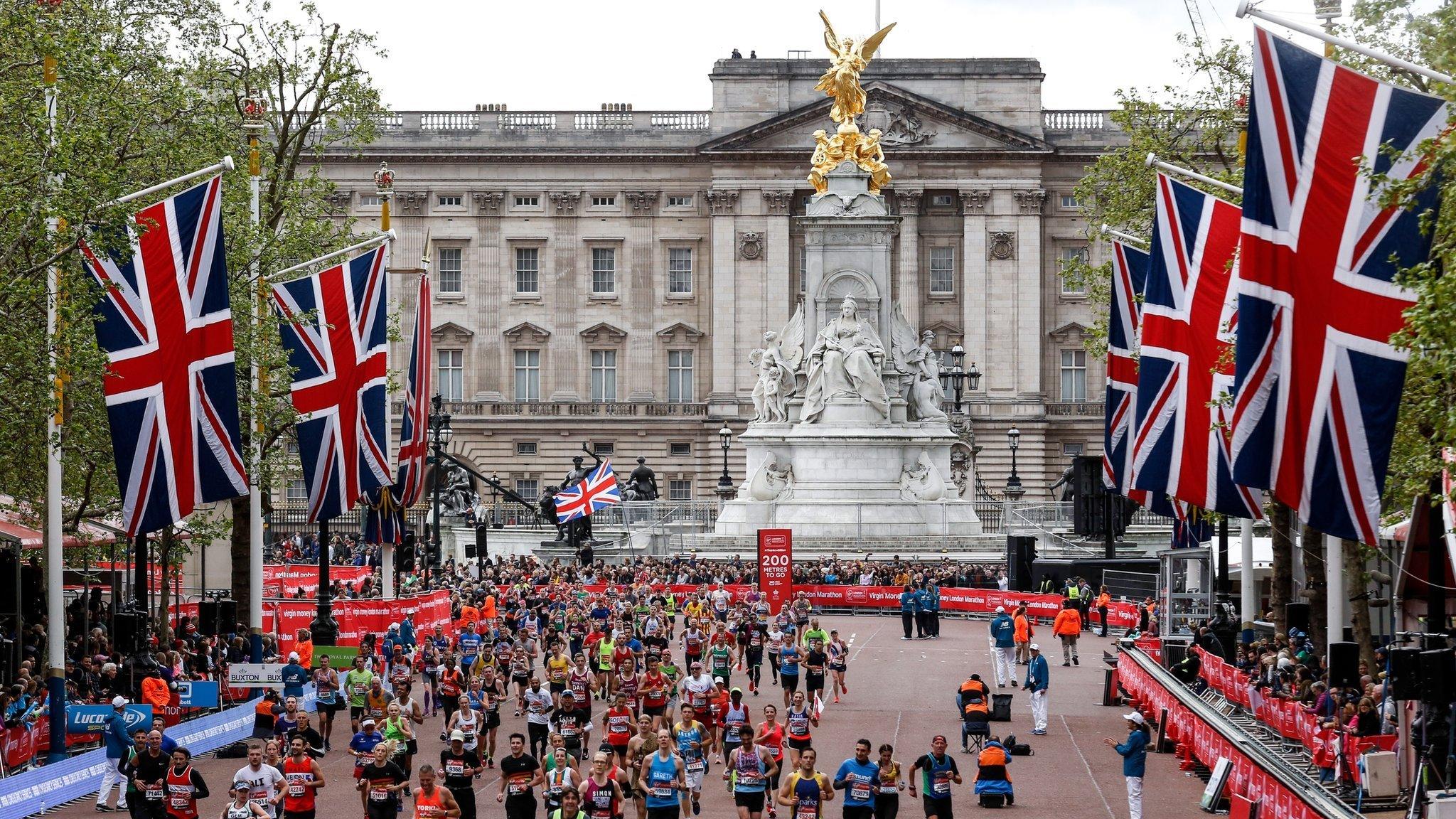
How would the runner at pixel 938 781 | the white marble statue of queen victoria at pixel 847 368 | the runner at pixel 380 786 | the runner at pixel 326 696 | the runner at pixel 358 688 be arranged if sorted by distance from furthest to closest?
the white marble statue of queen victoria at pixel 847 368 < the runner at pixel 326 696 < the runner at pixel 358 688 < the runner at pixel 938 781 < the runner at pixel 380 786

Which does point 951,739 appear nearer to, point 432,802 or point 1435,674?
point 432,802

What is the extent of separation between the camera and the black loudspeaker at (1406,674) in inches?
717

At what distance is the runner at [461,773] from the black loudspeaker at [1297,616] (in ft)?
53.8

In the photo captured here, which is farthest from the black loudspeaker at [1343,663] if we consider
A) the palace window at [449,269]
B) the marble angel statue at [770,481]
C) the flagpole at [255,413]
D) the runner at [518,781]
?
the palace window at [449,269]

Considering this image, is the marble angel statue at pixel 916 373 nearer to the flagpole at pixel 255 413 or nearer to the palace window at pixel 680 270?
the palace window at pixel 680 270

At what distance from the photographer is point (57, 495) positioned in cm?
2547

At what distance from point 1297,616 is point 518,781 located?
1657 centimetres

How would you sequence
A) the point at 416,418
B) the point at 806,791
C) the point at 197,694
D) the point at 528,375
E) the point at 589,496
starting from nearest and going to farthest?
1. the point at 806,791
2. the point at 197,694
3. the point at 416,418
4. the point at 589,496
5. the point at 528,375

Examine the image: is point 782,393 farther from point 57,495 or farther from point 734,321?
point 57,495

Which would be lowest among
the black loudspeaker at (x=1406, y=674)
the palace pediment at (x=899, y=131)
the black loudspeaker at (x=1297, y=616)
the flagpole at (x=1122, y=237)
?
the black loudspeaker at (x=1297, y=616)

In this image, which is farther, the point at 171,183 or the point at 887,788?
the point at 171,183

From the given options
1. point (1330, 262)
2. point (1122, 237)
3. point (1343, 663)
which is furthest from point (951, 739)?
point (1330, 262)

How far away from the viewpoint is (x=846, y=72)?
65375mm

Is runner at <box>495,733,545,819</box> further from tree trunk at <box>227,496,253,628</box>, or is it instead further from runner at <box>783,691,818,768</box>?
tree trunk at <box>227,496,253,628</box>
